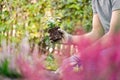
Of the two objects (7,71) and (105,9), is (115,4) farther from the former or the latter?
(7,71)

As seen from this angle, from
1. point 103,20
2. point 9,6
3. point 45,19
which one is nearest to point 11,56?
point 103,20

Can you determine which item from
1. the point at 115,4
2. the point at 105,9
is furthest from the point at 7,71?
the point at 105,9

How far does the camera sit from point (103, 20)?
3027mm

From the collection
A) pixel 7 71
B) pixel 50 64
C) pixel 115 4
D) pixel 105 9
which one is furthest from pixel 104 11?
pixel 7 71

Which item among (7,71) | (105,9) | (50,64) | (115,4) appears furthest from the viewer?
(105,9)

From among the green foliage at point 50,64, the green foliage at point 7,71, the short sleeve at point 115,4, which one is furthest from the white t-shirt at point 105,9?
the green foliage at point 7,71

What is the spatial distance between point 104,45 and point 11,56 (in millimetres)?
213

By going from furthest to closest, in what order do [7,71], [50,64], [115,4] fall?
[115,4] → [50,64] → [7,71]

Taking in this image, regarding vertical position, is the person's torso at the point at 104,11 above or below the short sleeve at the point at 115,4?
below

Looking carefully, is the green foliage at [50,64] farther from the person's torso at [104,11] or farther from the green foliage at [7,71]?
the person's torso at [104,11]

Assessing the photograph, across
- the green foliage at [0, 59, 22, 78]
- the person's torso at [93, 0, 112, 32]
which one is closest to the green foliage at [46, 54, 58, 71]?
the green foliage at [0, 59, 22, 78]

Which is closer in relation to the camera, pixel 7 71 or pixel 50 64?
pixel 7 71

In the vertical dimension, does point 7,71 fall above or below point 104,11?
above

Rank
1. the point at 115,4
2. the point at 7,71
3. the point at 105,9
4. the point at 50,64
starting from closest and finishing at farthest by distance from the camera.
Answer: the point at 7,71, the point at 50,64, the point at 115,4, the point at 105,9
